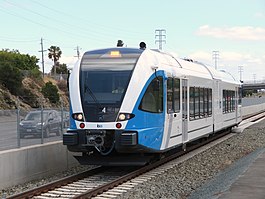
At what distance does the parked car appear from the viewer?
13664 millimetres

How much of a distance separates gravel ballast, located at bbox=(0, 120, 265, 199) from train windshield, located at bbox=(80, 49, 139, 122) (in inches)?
77.6

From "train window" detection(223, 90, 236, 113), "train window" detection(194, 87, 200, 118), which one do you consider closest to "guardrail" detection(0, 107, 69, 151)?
"train window" detection(194, 87, 200, 118)

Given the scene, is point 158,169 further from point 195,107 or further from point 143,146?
point 195,107

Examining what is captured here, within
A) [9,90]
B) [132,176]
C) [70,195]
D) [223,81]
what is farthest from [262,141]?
[9,90]

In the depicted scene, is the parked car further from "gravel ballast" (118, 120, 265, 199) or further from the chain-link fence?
"gravel ballast" (118, 120, 265, 199)

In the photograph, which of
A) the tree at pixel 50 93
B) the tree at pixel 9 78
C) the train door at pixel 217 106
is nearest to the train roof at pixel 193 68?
the train door at pixel 217 106

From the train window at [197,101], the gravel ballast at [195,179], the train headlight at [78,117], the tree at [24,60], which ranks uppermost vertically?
the tree at [24,60]

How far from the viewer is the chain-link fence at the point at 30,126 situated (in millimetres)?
12844

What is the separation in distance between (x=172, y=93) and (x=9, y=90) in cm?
5084

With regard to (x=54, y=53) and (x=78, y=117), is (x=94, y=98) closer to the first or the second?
(x=78, y=117)

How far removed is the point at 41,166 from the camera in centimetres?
1378

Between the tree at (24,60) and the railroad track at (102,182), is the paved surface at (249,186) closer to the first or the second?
the railroad track at (102,182)

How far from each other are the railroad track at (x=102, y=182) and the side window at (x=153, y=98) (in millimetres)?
1751

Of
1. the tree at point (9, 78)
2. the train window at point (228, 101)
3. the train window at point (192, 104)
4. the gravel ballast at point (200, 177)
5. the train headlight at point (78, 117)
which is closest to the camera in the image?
the gravel ballast at point (200, 177)
